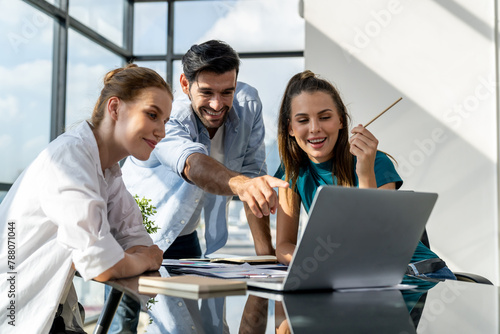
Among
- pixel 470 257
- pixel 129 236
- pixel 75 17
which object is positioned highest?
pixel 75 17

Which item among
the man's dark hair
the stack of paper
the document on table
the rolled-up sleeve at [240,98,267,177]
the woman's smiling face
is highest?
the man's dark hair

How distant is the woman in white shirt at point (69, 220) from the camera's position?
1053mm

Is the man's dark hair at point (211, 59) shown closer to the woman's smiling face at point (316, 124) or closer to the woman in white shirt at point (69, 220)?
the woman's smiling face at point (316, 124)

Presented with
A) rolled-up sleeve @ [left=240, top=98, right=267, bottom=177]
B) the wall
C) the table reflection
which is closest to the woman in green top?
rolled-up sleeve @ [left=240, top=98, right=267, bottom=177]

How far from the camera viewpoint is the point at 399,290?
3.55 ft

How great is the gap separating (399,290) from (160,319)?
1.73ft

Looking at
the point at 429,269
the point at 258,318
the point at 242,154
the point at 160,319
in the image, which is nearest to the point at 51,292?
the point at 160,319

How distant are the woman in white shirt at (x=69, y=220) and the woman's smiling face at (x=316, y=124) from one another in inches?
24.3

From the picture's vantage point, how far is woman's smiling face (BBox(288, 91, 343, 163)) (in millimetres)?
1789

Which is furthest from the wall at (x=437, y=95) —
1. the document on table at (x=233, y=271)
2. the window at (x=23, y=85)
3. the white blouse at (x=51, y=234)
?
the white blouse at (x=51, y=234)

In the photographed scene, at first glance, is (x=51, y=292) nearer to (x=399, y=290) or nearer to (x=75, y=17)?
(x=399, y=290)

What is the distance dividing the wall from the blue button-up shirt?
1791 millimetres

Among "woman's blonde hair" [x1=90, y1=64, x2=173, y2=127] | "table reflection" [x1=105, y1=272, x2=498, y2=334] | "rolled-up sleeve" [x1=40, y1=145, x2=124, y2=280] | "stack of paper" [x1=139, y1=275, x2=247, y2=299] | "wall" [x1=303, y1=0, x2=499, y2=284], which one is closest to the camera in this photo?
"table reflection" [x1=105, y1=272, x2=498, y2=334]

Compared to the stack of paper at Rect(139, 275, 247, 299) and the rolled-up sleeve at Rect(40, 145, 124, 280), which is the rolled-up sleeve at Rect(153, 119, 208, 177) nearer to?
the rolled-up sleeve at Rect(40, 145, 124, 280)
